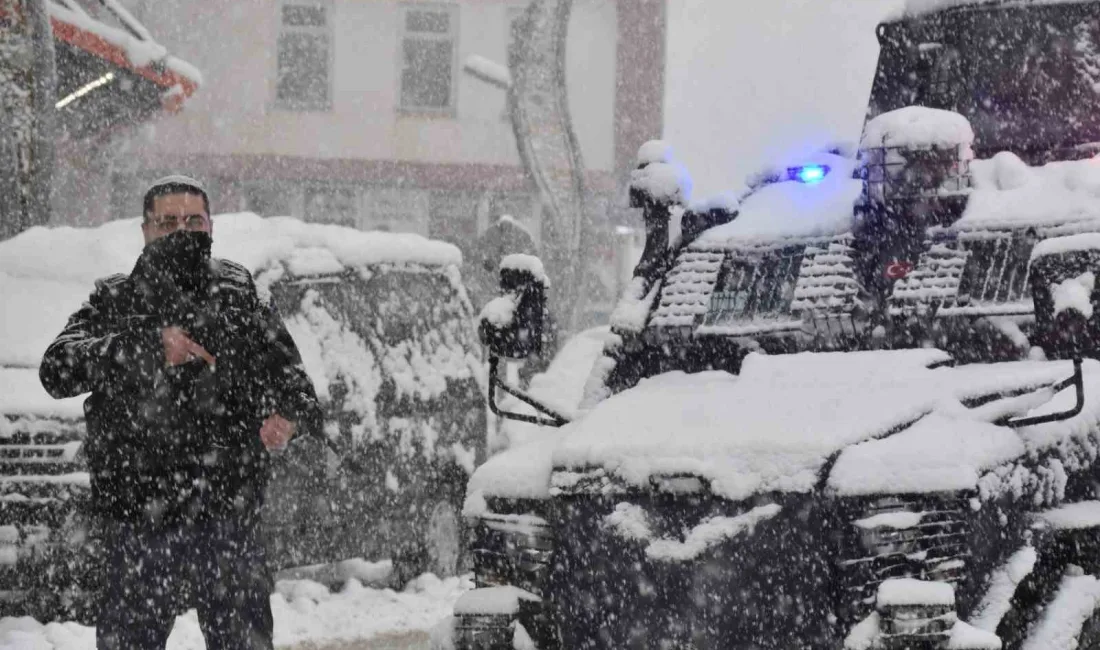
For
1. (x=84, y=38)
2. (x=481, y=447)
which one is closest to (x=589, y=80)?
(x=84, y=38)

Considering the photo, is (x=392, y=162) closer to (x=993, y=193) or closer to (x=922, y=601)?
(x=993, y=193)

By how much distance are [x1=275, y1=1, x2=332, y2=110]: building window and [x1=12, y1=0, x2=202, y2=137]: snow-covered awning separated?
9902mm

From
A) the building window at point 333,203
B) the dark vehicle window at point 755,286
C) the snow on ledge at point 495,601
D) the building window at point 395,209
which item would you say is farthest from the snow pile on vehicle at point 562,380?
the building window at point 333,203

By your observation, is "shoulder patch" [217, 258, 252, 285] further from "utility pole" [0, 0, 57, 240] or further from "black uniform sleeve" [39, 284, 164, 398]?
"utility pole" [0, 0, 57, 240]

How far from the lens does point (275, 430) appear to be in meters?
4.88

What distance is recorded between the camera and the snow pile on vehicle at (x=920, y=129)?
530 centimetres

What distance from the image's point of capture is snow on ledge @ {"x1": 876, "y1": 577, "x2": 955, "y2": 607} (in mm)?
3947

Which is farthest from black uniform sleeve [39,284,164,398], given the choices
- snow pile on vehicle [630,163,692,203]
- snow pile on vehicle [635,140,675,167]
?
snow pile on vehicle [635,140,675,167]

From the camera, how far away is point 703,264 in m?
5.98

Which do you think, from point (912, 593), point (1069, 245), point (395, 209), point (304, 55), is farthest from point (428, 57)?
point (912, 593)

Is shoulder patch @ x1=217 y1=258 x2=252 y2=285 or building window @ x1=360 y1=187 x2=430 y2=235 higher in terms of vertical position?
shoulder patch @ x1=217 y1=258 x2=252 y2=285

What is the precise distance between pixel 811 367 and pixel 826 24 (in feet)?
116

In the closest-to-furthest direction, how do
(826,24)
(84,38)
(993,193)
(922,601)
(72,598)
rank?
(922,601), (993,193), (72,598), (84,38), (826,24)

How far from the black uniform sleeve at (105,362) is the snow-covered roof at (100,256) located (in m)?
3.66
